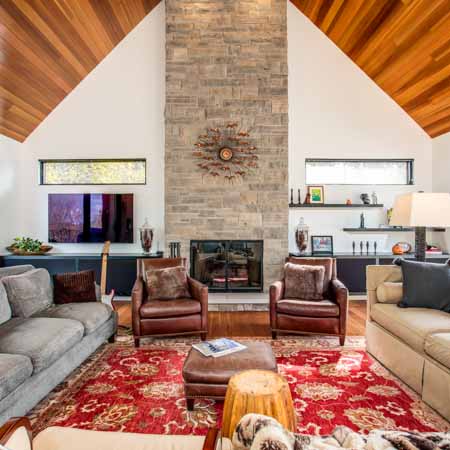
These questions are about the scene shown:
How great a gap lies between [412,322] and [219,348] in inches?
60.0

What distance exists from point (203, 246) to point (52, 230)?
251 centimetres

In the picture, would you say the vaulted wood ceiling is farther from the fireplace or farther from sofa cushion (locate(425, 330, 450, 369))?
sofa cushion (locate(425, 330, 450, 369))

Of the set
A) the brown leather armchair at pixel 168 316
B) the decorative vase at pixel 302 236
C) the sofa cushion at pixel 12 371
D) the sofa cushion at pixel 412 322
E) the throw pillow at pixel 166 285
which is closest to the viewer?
the sofa cushion at pixel 12 371

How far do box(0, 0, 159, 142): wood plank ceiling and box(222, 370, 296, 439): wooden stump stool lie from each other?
14.2 ft

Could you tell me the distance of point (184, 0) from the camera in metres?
5.45

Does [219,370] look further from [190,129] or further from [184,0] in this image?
[184,0]

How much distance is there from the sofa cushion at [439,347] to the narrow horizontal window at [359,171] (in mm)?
3680

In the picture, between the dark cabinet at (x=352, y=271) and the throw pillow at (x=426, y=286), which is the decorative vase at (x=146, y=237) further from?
the throw pillow at (x=426, y=286)

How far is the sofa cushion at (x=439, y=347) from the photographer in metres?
2.25

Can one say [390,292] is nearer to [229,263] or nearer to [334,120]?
[229,263]

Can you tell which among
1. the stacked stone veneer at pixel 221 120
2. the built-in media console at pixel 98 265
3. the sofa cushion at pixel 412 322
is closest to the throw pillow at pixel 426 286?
the sofa cushion at pixel 412 322

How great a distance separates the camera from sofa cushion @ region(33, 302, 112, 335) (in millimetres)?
3084

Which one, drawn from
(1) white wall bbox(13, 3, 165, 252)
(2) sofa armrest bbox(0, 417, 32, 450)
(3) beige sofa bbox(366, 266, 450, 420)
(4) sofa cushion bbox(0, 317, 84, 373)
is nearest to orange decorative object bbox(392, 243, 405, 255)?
(3) beige sofa bbox(366, 266, 450, 420)

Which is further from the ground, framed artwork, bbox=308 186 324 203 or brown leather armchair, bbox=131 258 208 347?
framed artwork, bbox=308 186 324 203
